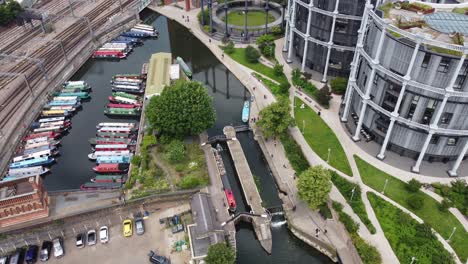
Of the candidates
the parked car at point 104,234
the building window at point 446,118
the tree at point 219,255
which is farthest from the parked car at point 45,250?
the building window at point 446,118

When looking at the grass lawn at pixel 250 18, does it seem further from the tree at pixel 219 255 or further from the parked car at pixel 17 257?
the parked car at pixel 17 257

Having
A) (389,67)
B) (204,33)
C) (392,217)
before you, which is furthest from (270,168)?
(204,33)

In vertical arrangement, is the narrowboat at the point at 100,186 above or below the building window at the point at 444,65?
below

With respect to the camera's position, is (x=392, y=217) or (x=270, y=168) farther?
(x=270, y=168)

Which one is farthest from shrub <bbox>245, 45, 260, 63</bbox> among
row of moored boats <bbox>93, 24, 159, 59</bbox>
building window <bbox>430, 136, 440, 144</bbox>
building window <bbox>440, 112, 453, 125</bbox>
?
building window <bbox>440, 112, 453, 125</bbox>

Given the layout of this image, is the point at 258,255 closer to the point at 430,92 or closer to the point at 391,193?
the point at 391,193
